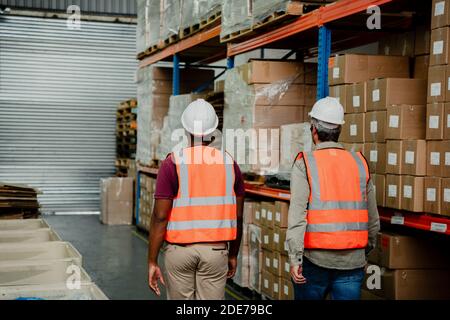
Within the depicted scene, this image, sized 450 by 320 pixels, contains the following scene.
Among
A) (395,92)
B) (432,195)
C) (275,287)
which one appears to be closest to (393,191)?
(432,195)

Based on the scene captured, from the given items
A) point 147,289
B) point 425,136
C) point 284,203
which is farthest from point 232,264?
point 147,289

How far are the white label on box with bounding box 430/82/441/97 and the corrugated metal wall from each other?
39.1 ft

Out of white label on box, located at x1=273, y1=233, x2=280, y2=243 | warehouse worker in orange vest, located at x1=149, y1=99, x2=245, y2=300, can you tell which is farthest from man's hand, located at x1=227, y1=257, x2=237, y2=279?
white label on box, located at x1=273, y1=233, x2=280, y2=243

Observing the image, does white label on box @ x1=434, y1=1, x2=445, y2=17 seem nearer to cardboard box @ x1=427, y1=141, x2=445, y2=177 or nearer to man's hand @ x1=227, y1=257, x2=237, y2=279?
cardboard box @ x1=427, y1=141, x2=445, y2=177

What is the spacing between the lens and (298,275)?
3.73 metres

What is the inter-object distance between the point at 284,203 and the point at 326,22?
1.76 m

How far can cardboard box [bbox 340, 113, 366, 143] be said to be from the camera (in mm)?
5008

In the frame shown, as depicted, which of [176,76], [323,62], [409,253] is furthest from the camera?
[176,76]

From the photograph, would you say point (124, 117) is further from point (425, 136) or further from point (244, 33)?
point (425, 136)

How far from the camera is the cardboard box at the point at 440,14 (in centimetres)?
417

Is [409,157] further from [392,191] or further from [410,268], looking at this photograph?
[410,268]

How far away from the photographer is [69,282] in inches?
118

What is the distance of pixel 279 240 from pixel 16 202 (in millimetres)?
2601

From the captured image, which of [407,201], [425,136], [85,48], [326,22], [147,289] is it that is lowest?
[147,289]
